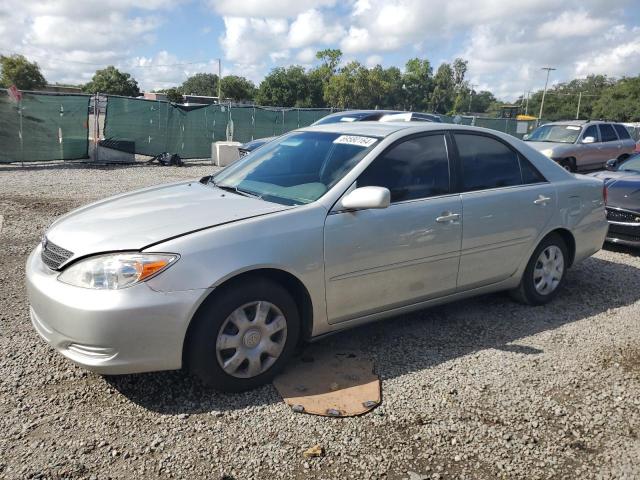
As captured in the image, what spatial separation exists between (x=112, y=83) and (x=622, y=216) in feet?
296

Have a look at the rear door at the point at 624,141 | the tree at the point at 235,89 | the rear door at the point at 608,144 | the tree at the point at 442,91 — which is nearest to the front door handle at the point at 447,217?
the rear door at the point at 608,144

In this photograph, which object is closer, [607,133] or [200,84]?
[607,133]

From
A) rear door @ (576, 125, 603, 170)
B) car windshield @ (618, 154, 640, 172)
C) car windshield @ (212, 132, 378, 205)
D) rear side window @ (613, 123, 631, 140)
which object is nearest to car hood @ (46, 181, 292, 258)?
car windshield @ (212, 132, 378, 205)

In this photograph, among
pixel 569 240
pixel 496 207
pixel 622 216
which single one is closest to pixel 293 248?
pixel 496 207

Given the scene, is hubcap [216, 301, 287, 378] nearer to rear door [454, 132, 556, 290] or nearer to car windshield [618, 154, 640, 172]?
rear door [454, 132, 556, 290]

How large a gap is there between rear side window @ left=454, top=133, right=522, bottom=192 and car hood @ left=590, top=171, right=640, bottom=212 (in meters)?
3.38

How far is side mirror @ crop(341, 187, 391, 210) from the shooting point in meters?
3.28

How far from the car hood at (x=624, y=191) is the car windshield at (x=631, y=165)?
1.21 feet

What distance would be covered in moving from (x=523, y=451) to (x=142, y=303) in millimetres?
2186

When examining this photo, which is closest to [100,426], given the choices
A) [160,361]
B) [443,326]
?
[160,361]

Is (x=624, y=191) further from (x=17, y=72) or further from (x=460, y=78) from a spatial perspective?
(x=460, y=78)

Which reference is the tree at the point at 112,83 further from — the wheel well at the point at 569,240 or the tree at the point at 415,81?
the wheel well at the point at 569,240

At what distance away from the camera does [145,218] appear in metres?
3.21

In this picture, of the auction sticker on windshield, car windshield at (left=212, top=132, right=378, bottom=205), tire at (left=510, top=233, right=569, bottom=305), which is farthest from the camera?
tire at (left=510, top=233, right=569, bottom=305)
